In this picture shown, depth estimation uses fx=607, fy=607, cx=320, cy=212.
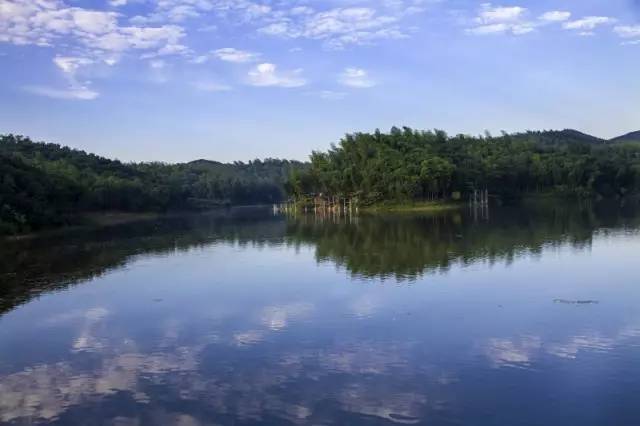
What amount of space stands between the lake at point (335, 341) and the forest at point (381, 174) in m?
33.5

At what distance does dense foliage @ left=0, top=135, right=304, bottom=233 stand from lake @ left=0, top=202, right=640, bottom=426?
865 inches

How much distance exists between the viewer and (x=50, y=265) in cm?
2822

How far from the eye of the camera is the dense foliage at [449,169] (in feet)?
232

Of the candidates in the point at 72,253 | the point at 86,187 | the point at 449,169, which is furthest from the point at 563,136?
the point at 72,253

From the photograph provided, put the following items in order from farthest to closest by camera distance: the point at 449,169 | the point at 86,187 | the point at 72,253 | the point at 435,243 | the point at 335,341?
the point at 449,169 → the point at 86,187 → the point at 72,253 → the point at 435,243 → the point at 335,341

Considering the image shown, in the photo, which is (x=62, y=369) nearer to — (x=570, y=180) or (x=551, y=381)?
(x=551, y=381)

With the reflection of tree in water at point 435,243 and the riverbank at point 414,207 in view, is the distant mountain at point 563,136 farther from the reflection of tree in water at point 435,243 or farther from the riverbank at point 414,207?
the reflection of tree in water at point 435,243

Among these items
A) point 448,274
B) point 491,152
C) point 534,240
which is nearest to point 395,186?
point 491,152

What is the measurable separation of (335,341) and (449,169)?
191 feet

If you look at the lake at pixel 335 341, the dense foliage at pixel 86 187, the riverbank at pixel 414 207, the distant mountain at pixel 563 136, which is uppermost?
the distant mountain at pixel 563 136

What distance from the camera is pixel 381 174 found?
71.3 m

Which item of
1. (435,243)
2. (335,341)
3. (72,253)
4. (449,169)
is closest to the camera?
(335,341)

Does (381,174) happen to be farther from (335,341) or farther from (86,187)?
(335,341)

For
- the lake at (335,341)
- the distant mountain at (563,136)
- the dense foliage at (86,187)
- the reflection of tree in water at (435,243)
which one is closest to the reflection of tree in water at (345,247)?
the reflection of tree in water at (435,243)
